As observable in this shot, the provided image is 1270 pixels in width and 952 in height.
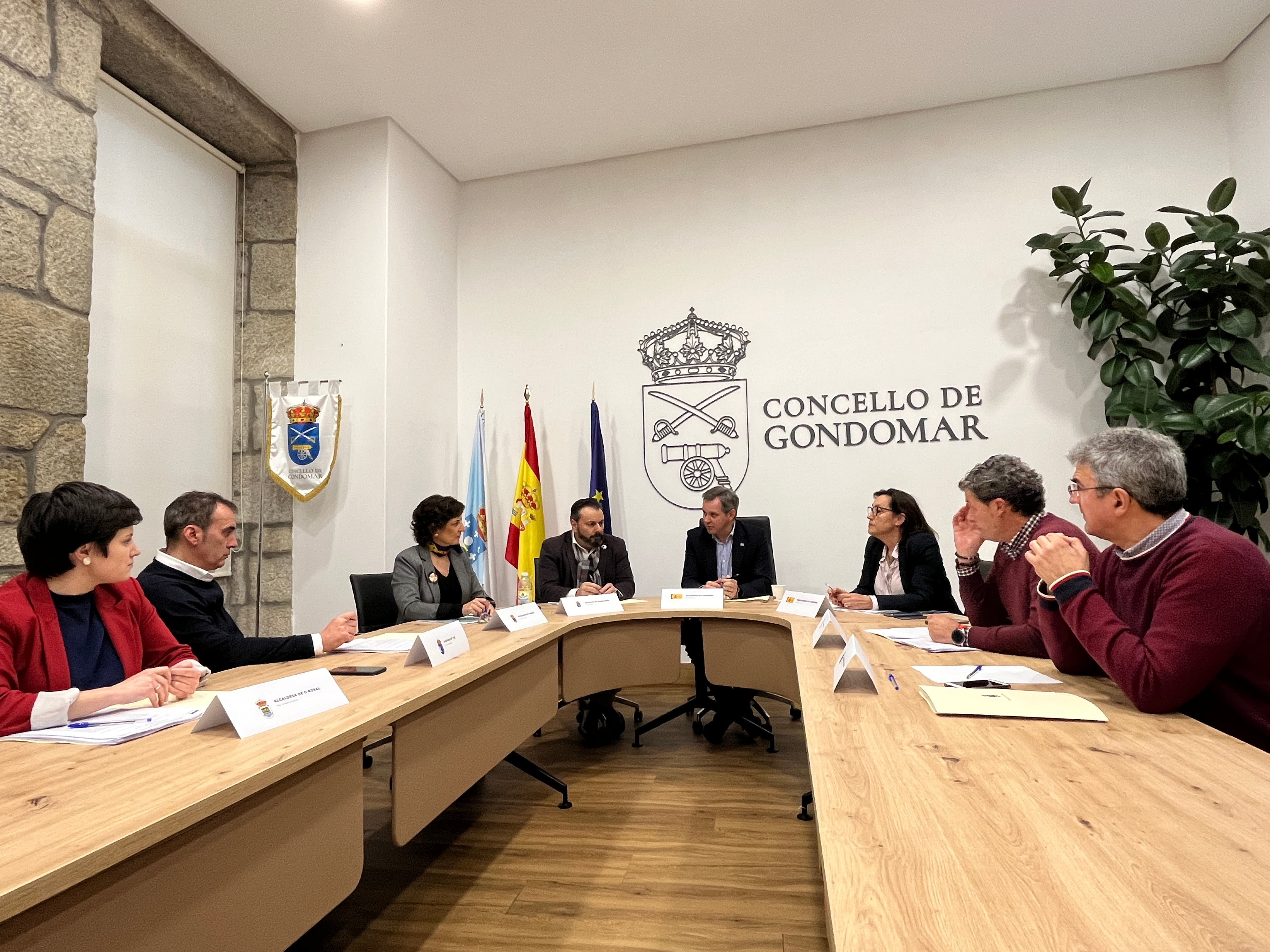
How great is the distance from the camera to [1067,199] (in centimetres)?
421

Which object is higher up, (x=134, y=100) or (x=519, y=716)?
(x=134, y=100)

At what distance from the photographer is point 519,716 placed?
2.58m

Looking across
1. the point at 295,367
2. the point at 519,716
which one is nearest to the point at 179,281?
the point at 295,367

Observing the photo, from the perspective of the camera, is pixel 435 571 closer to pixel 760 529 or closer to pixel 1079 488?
pixel 760 529

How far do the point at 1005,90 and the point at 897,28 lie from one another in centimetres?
107

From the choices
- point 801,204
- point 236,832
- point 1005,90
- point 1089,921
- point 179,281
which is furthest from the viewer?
point 801,204

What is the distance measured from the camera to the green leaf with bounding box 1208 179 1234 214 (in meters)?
3.99

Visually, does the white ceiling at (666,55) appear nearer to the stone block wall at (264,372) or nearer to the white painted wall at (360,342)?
the white painted wall at (360,342)

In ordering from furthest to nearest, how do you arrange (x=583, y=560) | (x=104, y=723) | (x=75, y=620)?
1. (x=583, y=560)
2. (x=75, y=620)
3. (x=104, y=723)

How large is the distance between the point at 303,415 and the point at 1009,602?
13.5 ft

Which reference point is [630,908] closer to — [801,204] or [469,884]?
[469,884]

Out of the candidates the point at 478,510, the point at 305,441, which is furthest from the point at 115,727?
the point at 478,510

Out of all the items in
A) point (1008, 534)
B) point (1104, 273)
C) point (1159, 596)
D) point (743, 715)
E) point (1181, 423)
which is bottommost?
point (743, 715)

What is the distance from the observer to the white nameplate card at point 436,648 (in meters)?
2.11
